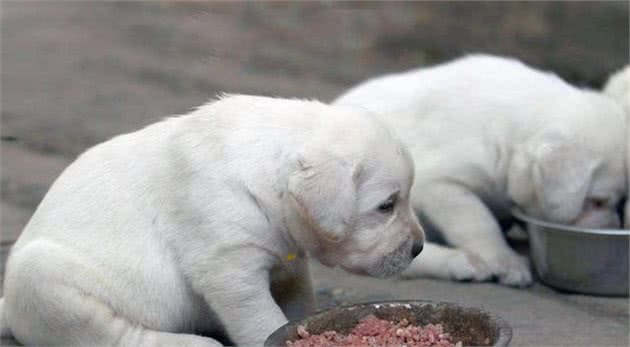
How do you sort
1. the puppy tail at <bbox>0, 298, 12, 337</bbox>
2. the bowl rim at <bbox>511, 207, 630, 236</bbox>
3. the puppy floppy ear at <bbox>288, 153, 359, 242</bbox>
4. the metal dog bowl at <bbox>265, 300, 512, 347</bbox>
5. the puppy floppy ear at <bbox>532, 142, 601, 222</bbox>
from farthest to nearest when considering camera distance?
1. the puppy floppy ear at <bbox>532, 142, 601, 222</bbox>
2. the bowl rim at <bbox>511, 207, 630, 236</bbox>
3. the puppy tail at <bbox>0, 298, 12, 337</bbox>
4. the puppy floppy ear at <bbox>288, 153, 359, 242</bbox>
5. the metal dog bowl at <bbox>265, 300, 512, 347</bbox>

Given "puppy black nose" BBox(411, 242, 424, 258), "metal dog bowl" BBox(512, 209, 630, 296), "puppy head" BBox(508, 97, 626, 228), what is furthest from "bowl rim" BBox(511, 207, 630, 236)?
"puppy black nose" BBox(411, 242, 424, 258)

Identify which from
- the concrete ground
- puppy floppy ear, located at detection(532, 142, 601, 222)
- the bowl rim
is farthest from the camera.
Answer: the concrete ground

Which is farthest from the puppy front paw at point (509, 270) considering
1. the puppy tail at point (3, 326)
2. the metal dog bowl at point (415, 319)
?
the puppy tail at point (3, 326)

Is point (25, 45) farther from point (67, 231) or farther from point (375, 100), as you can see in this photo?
point (67, 231)

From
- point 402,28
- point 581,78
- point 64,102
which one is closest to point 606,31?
point 581,78

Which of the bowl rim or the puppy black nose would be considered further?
the bowl rim

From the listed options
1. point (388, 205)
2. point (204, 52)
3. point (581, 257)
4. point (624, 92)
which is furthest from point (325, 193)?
point (204, 52)

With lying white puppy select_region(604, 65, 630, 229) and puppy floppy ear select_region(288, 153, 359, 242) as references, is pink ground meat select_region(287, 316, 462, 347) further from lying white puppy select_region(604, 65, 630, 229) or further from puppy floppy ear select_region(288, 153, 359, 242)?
lying white puppy select_region(604, 65, 630, 229)

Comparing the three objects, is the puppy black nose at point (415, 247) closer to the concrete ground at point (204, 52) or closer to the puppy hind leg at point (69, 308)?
the puppy hind leg at point (69, 308)

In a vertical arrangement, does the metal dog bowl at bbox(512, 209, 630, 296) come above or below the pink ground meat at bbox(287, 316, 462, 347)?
below
